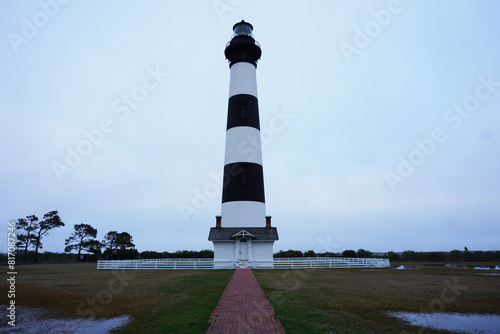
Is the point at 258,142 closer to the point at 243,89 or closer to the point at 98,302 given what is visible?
the point at 243,89

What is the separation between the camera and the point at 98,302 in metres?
10.3

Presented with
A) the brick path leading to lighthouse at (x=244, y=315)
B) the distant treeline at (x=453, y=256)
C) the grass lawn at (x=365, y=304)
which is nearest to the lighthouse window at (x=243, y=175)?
the grass lawn at (x=365, y=304)

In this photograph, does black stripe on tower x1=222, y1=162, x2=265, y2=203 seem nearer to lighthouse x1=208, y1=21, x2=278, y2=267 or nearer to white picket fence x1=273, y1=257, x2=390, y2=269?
lighthouse x1=208, y1=21, x2=278, y2=267

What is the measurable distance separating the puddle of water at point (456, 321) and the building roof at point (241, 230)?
53.0 feet

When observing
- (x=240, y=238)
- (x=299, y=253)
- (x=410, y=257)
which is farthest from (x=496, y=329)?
(x=410, y=257)

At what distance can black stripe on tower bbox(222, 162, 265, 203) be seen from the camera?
25.0m

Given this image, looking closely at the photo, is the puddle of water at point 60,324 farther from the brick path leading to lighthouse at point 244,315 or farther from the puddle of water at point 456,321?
the puddle of water at point 456,321

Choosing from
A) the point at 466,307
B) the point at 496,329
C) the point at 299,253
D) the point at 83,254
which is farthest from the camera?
the point at 83,254

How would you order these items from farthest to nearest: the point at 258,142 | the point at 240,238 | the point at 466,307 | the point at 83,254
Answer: the point at 83,254 → the point at 258,142 → the point at 240,238 → the point at 466,307

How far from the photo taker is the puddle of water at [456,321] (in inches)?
278

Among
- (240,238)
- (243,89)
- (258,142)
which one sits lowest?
(240,238)

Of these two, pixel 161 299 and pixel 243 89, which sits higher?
pixel 243 89

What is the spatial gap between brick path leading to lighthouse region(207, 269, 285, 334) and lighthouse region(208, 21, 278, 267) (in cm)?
1315

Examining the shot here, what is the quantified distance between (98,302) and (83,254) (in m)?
40.7
